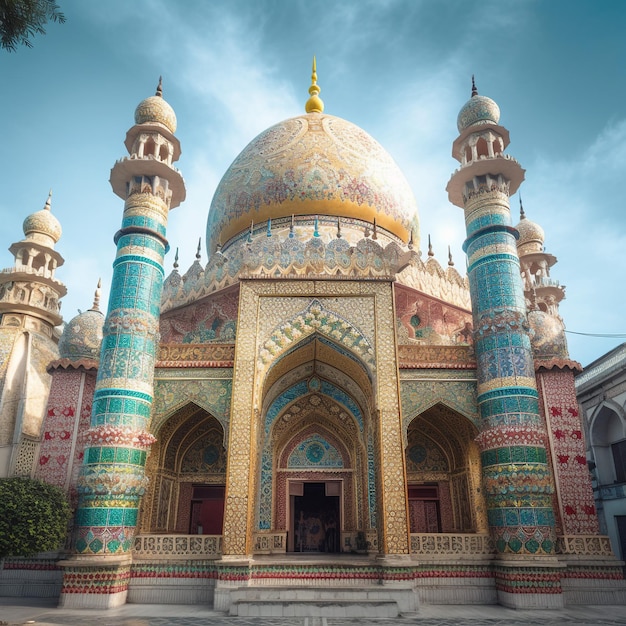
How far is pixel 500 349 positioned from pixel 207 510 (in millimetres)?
6997

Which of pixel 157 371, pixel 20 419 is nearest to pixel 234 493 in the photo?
pixel 157 371

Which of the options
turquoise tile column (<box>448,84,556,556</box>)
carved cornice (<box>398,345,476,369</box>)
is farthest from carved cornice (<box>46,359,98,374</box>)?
turquoise tile column (<box>448,84,556,556</box>)

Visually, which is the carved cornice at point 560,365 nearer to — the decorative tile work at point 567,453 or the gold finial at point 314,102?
the decorative tile work at point 567,453

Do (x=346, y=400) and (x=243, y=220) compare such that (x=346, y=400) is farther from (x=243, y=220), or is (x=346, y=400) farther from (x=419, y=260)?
(x=243, y=220)

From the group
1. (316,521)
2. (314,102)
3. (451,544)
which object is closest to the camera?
(451,544)

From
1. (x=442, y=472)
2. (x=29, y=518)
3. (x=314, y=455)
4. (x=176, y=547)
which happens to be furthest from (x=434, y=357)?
(x=29, y=518)

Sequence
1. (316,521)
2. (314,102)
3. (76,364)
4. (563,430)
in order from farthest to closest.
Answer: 1. (314,102)
2. (316,521)
3. (76,364)
4. (563,430)

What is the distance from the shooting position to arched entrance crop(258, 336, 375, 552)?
11.6 metres

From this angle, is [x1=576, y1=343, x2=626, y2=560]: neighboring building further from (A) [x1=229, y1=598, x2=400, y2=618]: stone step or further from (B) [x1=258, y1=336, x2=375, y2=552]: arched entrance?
(A) [x1=229, y1=598, x2=400, y2=618]: stone step

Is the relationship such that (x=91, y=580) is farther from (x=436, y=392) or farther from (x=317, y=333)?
(x=436, y=392)

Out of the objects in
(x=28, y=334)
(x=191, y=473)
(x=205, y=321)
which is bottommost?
(x=191, y=473)

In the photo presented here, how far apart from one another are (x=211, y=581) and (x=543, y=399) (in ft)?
22.6

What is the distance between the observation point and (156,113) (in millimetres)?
12266

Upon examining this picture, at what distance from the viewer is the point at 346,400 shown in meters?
12.3
